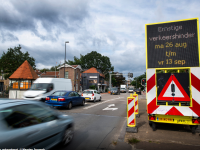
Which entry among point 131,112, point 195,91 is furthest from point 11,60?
point 195,91

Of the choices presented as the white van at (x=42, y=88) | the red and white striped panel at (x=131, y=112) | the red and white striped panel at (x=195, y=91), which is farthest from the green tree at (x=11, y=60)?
the red and white striped panel at (x=195, y=91)

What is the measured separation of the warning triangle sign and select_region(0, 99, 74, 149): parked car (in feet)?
12.6

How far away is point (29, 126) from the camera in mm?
3229

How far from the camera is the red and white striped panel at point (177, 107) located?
538cm

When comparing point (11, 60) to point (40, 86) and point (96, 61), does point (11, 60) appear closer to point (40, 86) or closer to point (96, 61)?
point (40, 86)

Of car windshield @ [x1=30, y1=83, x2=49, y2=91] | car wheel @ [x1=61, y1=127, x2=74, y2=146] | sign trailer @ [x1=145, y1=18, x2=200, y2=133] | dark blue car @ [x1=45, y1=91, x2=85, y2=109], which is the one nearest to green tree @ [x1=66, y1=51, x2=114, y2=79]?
car windshield @ [x1=30, y1=83, x2=49, y2=91]

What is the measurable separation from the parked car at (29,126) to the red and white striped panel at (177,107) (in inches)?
129

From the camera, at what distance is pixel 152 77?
19.0 feet

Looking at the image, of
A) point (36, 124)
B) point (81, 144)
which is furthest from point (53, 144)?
point (81, 144)

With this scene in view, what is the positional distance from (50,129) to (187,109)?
4509 mm

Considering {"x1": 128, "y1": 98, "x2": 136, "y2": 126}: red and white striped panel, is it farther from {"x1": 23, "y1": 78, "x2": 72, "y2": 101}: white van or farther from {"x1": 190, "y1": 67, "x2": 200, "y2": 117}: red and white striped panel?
{"x1": 23, "y1": 78, "x2": 72, "y2": 101}: white van

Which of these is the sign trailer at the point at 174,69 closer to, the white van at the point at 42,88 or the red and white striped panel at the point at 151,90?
the red and white striped panel at the point at 151,90

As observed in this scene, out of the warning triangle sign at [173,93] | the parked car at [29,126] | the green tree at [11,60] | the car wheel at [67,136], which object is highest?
the green tree at [11,60]

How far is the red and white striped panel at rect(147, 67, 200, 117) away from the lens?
538 cm
